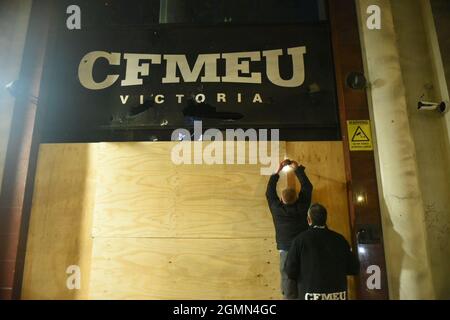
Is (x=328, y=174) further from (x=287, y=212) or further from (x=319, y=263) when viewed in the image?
(x=319, y=263)

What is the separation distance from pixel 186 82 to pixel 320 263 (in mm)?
2092

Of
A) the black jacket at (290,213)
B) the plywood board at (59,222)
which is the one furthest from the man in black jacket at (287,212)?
the plywood board at (59,222)

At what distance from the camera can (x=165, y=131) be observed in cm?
316

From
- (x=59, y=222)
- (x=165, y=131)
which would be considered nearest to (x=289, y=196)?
(x=165, y=131)

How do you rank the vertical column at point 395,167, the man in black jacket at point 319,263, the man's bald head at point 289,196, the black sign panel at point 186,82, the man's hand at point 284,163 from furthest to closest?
the black sign panel at point 186,82, the man's hand at point 284,163, the man's bald head at point 289,196, the vertical column at point 395,167, the man in black jacket at point 319,263

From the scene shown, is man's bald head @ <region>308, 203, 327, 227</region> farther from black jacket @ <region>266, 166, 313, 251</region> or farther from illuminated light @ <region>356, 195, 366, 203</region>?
illuminated light @ <region>356, 195, 366, 203</region>

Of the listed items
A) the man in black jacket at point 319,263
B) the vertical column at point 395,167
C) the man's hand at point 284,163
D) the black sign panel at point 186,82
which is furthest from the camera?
the black sign panel at point 186,82

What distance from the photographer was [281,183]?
2955 millimetres

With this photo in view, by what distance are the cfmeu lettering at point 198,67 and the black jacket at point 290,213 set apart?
3.62 ft

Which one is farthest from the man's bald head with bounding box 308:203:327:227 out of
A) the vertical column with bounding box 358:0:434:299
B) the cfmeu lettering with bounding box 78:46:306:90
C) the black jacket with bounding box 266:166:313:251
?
the cfmeu lettering with bounding box 78:46:306:90

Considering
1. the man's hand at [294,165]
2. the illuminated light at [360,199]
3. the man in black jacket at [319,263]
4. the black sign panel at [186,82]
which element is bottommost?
the man in black jacket at [319,263]

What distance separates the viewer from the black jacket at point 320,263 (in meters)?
2.21

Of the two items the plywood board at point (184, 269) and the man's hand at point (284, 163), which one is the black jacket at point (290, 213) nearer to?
the man's hand at point (284, 163)

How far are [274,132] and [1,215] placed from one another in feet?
8.58
